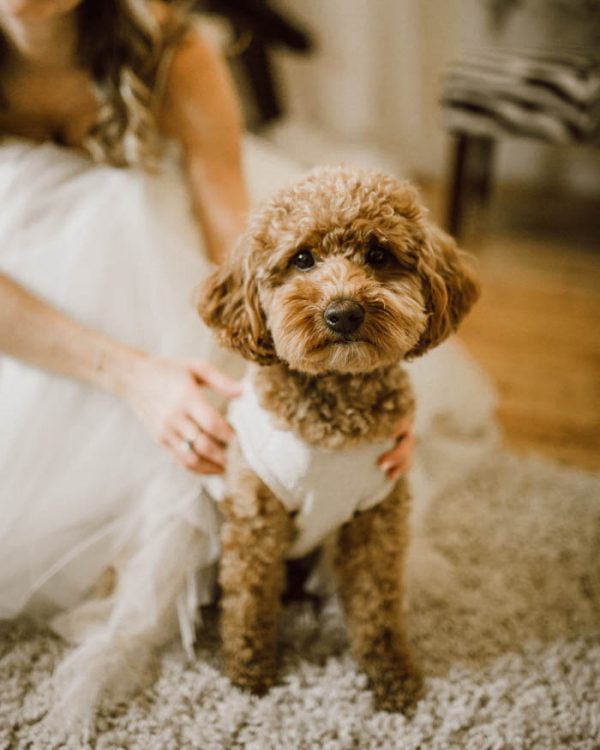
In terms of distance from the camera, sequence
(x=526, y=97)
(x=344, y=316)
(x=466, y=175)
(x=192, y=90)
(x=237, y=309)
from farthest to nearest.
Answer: (x=466, y=175), (x=526, y=97), (x=192, y=90), (x=237, y=309), (x=344, y=316)

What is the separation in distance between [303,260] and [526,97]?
1545 mm

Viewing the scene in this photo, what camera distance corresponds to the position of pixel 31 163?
1213 millimetres

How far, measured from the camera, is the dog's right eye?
0.89m

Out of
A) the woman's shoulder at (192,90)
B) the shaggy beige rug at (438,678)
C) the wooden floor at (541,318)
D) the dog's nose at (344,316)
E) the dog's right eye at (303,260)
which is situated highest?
the woman's shoulder at (192,90)

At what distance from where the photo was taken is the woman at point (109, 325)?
1.03m

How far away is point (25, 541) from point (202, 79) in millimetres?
933

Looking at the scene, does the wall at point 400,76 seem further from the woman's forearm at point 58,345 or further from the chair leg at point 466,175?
the woman's forearm at point 58,345

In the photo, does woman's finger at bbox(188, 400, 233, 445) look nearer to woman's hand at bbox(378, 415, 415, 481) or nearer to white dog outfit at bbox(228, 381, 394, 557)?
white dog outfit at bbox(228, 381, 394, 557)

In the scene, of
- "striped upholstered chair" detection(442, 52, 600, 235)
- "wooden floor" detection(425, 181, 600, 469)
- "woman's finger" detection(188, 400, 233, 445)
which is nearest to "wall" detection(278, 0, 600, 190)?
"wooden floor" detection(425, 181, 600, 469)

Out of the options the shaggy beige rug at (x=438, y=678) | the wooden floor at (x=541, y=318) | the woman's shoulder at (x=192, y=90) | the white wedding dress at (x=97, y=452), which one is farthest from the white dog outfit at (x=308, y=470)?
the wooden floor at (x=541, y=318)

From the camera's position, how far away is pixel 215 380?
41.1 inches

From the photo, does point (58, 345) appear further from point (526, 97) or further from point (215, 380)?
point (526, 97)

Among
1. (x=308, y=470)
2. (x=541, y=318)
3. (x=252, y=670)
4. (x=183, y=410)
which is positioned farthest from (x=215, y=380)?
(x=541, y=318)

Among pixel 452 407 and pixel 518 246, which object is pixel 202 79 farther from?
pixel 518 246
